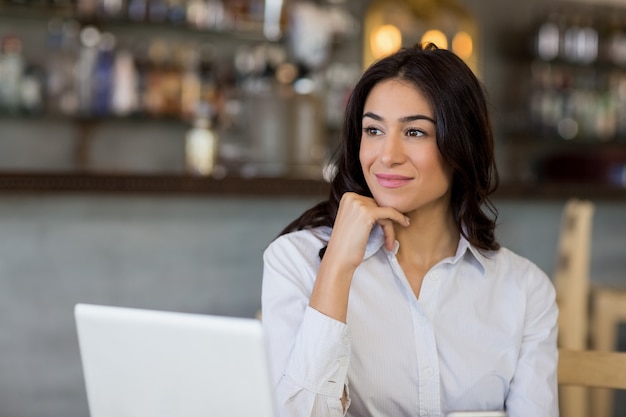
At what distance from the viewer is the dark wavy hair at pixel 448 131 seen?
59.1 inches

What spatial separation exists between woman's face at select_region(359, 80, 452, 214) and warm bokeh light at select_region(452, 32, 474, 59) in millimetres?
4042

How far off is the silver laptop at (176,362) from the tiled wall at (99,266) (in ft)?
5.97

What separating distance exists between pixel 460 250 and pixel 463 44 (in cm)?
406

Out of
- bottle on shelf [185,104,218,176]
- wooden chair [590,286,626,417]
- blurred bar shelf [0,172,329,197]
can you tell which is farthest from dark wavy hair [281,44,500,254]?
bottle on shelf [185,104,218,176]

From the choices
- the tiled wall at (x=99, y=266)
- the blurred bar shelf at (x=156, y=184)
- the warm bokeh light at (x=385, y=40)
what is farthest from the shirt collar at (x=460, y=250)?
the warm bokeh light at (x=385, y=40)

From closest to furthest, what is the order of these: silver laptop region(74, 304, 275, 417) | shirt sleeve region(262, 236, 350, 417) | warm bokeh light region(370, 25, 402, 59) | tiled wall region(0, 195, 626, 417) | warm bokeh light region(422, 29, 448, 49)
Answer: silver laptop region(74, 304, 275, 417) < shirt sleeve region(262, 236, 350, 417) < tiled wall region(0, 195, 626, 417) < warm bokeh light region(370, 25, 402, 59) < warm bokeh light region(422, 29, 448, 49)

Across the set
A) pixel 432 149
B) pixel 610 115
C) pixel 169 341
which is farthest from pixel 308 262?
pixel 610 115

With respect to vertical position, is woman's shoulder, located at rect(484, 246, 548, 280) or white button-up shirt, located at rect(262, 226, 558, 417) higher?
woman's shoulder, located at rect(484, 246, 548, 280)

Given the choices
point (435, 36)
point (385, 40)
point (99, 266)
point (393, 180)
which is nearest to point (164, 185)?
point (99, 266)

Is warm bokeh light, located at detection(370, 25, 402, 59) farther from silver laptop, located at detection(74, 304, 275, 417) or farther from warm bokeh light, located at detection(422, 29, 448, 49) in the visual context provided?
silver laptop, located at detection(74, 304, 275, 417)

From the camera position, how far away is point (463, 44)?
17.9 feet

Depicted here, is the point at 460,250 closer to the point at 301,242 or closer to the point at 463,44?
the point at 301,242

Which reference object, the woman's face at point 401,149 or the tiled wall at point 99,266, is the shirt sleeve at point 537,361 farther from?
the tiled wall at point 99,266

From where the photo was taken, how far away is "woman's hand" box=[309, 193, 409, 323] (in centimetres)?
136
